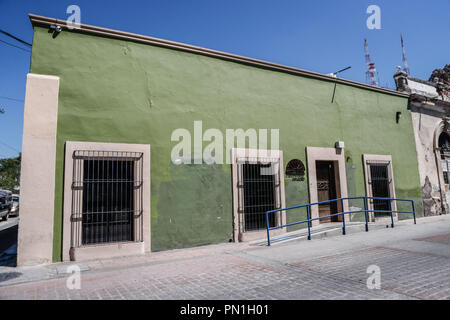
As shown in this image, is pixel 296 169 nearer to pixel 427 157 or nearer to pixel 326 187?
pixel 326 187

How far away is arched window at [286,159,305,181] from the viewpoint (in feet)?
31.7

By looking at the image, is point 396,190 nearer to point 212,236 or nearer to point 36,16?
point 212,236

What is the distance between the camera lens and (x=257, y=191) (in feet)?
29.9

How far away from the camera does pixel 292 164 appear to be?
9773 millimetres

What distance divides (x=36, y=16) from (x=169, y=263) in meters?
6.18

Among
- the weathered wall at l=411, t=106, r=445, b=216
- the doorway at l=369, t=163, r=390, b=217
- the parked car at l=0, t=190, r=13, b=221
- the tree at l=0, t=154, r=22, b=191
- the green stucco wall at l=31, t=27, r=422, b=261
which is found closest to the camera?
the green stucco wall at l=31, t=27, r=422, b=261

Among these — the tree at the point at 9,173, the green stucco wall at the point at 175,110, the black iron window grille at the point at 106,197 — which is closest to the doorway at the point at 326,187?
the green stucco wall at the point at 175,110

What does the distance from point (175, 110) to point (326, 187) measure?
600 cm

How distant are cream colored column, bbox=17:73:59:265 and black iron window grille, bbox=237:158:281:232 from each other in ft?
15.5
